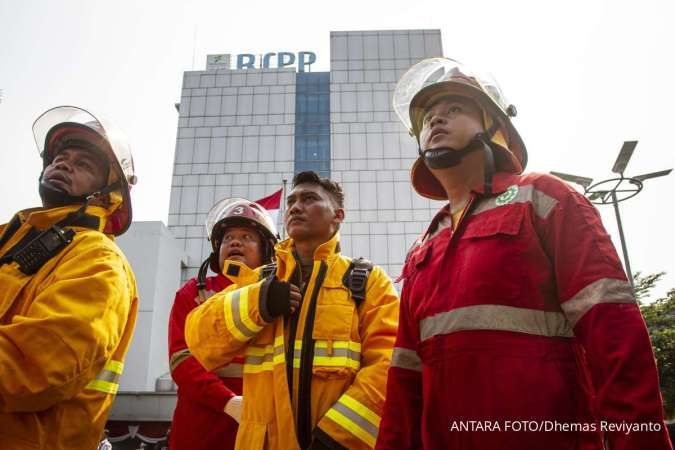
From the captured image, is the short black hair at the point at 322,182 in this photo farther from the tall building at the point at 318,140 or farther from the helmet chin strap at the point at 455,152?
the tall building at the point at 318,140

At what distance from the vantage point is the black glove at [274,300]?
217cm

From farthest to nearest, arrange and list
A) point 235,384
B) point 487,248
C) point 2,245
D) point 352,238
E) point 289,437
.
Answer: point 352,238 → point 235,384 → point 2,245 → point 289,437 → point 487,248

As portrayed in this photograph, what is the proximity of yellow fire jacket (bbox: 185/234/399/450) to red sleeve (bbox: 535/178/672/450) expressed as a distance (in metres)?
1.03

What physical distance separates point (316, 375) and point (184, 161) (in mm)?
29662

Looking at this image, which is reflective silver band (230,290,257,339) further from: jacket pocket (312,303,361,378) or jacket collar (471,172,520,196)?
jacket collar (471,172,520,196)

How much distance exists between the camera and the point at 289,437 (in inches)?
76.8

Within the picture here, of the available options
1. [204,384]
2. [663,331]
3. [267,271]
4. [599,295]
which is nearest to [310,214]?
[267,271]

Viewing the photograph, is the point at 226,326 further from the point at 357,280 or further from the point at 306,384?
the point at 357,280

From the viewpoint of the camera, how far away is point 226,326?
2.27m

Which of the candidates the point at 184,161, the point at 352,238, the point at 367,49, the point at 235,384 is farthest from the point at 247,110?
the point at 235,384

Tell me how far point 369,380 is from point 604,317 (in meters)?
1.15

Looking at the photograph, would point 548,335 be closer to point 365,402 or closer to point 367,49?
point 365,402

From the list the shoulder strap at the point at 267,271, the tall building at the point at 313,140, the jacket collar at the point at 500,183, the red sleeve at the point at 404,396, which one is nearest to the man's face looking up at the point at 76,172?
the shoulder strap at the point at 267,271

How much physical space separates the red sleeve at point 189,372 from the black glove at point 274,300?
3.42 ft
